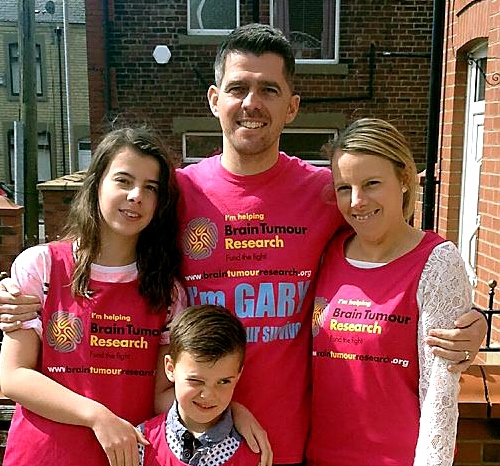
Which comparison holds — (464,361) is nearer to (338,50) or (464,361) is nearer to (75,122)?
(338,50)

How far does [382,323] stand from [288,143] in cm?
831

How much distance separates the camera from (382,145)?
5.99ft

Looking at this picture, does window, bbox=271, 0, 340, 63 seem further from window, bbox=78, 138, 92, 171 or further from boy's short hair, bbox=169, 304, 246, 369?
window, bbox=78, 138, 92, 171

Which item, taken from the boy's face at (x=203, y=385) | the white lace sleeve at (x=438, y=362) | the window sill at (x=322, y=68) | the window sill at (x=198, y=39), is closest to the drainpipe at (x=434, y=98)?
the white lace sleeve at (x=438, y=362)

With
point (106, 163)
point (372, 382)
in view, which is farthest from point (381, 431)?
point (106, 163)

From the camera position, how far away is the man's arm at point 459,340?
1.67m

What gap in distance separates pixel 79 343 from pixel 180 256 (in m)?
0.43

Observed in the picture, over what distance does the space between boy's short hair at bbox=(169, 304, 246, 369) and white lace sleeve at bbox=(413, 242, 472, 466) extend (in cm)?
53

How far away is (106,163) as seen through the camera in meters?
1.92

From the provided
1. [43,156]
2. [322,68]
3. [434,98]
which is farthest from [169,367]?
[43,156]

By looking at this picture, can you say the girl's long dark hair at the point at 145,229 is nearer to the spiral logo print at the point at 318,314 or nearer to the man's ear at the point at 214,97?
the man's ear at the point at 214,97

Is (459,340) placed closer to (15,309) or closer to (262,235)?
(262,235)

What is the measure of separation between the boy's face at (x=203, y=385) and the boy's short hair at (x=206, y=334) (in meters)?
0.02

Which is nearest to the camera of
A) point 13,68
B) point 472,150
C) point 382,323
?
point 382,323
